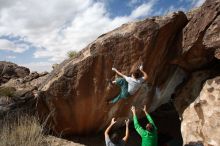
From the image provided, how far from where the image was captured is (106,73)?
9789mm

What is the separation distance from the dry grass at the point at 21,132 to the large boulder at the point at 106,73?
0.64 meters

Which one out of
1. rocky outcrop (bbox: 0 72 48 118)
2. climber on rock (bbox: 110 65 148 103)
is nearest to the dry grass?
rocky outcrop (bbox: 0 72 48 118)

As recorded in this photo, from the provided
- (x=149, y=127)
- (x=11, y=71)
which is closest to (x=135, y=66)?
(x=149, y=127)

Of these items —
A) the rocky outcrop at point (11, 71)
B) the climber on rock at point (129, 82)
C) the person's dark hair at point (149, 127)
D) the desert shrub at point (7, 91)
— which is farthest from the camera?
the rocky outcrop at point (11, 71)

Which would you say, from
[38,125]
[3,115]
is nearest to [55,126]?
[38,125]

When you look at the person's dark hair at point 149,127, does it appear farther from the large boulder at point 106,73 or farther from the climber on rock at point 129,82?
the large boulder at point 106,73

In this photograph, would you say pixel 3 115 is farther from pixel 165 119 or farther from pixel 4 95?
pixel 165 119

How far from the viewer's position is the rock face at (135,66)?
31.5 ft

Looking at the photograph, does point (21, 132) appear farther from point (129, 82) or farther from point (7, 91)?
point (129, 82)

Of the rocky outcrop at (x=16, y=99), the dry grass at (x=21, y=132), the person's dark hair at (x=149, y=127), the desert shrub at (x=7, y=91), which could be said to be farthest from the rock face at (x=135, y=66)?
the person's dark hair at (x=149, y=127)

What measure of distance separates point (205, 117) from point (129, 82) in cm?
230

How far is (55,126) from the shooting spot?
1026 cm

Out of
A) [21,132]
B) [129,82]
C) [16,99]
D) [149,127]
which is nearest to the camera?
[149,127]

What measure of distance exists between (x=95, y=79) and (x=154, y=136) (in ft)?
8.61
